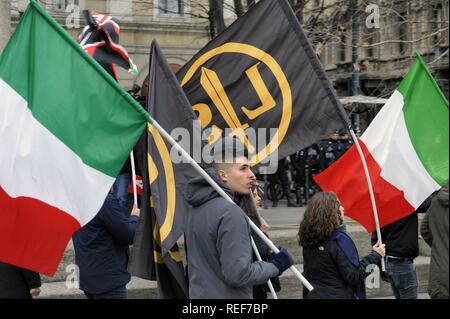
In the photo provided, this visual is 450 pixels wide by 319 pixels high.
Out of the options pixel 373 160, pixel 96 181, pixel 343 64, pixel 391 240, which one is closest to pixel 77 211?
pixel 96 181

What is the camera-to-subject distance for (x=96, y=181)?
15.4 feet

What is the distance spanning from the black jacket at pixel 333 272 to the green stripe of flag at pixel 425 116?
1079 mm

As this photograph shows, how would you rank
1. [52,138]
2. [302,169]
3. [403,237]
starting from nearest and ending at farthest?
[52,138] < [403,237] < [302,169]

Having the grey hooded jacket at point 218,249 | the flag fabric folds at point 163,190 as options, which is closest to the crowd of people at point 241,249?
the grey hooded jacket at point 218,249

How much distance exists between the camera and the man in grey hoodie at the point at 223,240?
3945mm

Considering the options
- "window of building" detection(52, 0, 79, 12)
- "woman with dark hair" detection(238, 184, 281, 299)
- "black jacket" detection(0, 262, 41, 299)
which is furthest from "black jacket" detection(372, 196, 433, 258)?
"window of building" detection(52, 0, 79, 12)

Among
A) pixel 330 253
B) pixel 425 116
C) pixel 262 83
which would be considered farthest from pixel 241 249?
pixel 425 116

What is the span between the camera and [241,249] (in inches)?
155

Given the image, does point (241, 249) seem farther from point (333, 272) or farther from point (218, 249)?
point (333, 272)

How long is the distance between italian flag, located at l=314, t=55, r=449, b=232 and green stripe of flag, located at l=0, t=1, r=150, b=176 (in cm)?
234

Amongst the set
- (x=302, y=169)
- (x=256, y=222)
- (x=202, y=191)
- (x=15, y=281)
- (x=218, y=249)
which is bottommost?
(x=302, y=169)

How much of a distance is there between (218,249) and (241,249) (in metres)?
0.15

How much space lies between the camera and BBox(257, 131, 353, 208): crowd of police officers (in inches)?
659

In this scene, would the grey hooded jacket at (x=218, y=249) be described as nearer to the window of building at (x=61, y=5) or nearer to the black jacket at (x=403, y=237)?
the black jacket at (x=403, y=237)
